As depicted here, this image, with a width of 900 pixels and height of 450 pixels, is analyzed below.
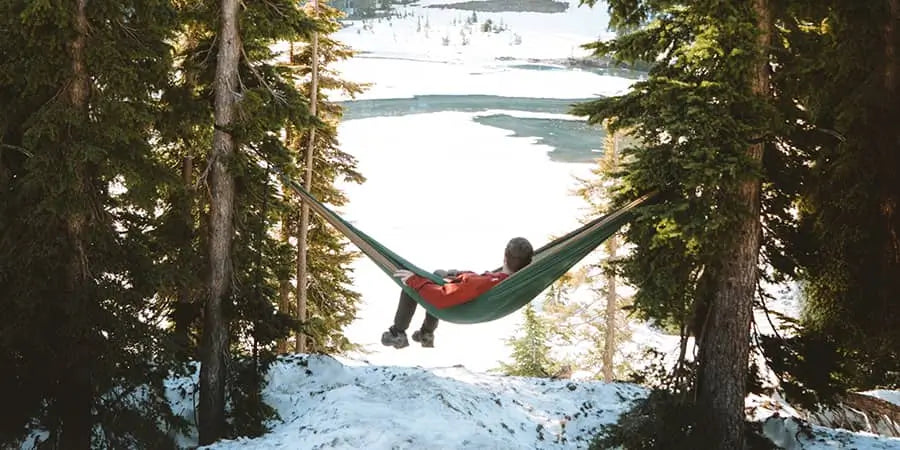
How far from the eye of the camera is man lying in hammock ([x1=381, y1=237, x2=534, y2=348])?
4746 millimetres

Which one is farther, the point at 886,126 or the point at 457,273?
the point at 457,273

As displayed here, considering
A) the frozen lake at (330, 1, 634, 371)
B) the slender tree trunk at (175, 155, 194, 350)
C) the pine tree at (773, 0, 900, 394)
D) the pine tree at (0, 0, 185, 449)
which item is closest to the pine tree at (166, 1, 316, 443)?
the slender tree trunk at (175, 155, 194, 350)

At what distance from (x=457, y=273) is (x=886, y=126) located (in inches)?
124

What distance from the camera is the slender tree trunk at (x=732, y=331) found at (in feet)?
13.4

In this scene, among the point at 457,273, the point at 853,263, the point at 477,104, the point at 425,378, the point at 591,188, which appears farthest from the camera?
the point at 477,104

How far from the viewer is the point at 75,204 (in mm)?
4312

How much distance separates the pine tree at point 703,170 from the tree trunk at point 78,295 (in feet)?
11.0

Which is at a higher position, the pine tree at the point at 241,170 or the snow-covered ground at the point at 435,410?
the pine tree at the point at 241,170

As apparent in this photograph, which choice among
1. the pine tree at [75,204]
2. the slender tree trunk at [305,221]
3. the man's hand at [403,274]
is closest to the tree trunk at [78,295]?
the pine tree at [75,204]

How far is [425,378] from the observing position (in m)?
6.20

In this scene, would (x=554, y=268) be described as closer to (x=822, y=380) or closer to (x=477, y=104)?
(x=822, y=380)

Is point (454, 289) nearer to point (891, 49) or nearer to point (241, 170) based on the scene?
point (241, 170)

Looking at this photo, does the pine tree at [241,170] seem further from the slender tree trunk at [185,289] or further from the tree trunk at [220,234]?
the slender tree trunk at [185,289]

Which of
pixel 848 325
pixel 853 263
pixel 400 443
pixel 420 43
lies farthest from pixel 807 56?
pixel 420 43
